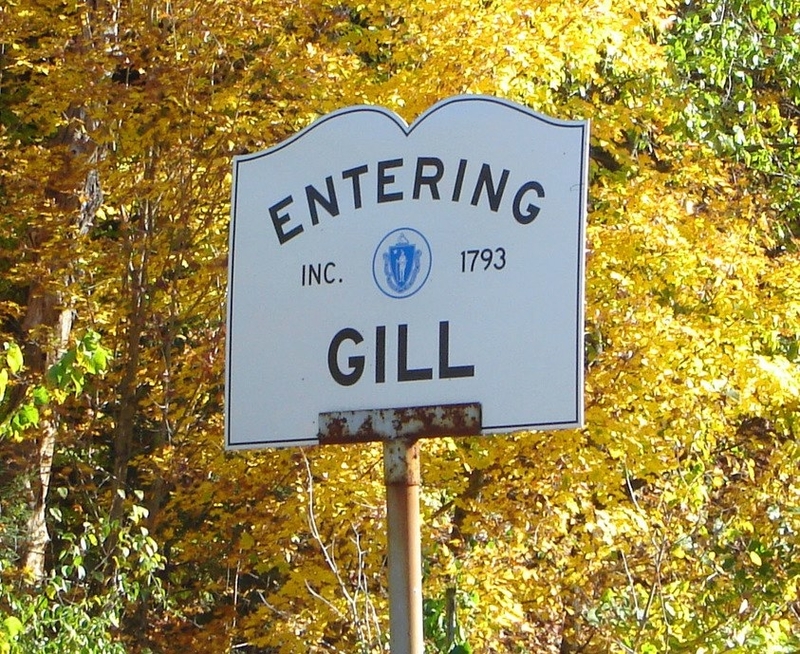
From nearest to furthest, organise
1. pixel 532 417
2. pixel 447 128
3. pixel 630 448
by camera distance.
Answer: pixel 532 417 < pixel 447 128 < pixel 630 448

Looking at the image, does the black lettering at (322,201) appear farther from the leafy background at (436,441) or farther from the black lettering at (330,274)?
the leafy background at (436,441)

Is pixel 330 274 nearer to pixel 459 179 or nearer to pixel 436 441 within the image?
pixel 459 179

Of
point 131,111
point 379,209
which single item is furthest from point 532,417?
point 131,111

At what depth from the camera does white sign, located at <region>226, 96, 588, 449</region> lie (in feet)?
7.55

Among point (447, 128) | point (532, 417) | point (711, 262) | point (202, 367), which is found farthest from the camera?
point (202, 367)

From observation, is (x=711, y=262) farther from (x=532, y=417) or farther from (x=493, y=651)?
(x=532, y=417)

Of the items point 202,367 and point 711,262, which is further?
point 202,367

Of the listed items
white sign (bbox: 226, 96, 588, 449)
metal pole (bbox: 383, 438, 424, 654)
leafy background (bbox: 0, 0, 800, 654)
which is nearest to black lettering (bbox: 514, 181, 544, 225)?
white sign (bbox: 226, 96, 588, 449)

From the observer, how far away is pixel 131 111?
8008 mm

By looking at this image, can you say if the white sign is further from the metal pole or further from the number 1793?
the metal pole

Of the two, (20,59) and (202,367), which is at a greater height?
(20,59)

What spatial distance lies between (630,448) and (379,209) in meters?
4.37

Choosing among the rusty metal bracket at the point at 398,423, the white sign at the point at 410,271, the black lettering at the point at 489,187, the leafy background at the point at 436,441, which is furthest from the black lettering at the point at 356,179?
the leafy background at the point at 436,441

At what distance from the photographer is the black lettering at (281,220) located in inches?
102
